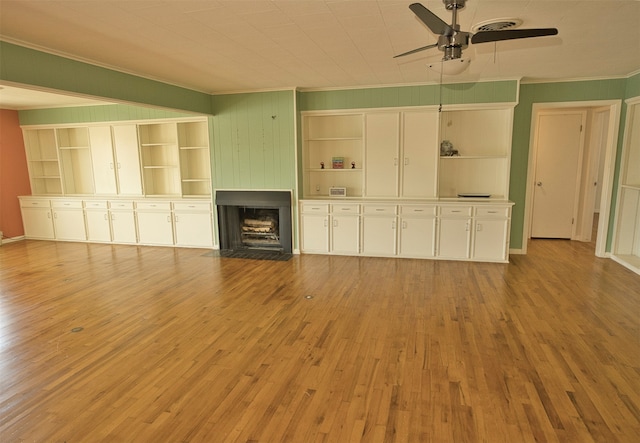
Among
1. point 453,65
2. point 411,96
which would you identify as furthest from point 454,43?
point 411,96

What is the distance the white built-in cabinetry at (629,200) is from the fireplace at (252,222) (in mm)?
4899

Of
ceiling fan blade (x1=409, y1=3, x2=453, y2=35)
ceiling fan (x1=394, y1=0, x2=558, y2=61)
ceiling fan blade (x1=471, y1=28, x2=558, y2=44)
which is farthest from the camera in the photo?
ceiling fan blade (x1=471, y1=28, x2=558, y2=44)

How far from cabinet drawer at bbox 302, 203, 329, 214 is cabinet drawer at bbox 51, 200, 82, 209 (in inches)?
173

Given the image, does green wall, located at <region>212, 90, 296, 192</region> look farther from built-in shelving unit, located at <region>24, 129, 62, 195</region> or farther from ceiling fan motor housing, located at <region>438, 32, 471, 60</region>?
built-in shelving unit, located at <region>24, 129, 62, 195</region>

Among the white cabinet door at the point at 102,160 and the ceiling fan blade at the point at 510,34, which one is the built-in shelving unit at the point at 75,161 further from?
→ the ceiling fan blade at the point at 510,34

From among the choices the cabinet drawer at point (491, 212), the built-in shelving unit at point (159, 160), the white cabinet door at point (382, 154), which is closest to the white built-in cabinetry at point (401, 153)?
the white cabinet door at point (382, 154)

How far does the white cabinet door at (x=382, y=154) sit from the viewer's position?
19.4 ft

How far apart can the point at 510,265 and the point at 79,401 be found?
5.24 metres

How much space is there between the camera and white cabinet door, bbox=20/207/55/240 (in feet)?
24.3

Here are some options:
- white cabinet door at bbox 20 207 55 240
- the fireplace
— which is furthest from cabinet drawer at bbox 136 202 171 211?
white cabinet door at bbox 20 207 55 240

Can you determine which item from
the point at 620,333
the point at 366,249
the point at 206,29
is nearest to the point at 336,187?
the point at 366,249

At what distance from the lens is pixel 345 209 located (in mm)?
5949

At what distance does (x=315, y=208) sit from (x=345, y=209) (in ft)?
1.62

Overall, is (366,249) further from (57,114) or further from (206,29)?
(57,114)
